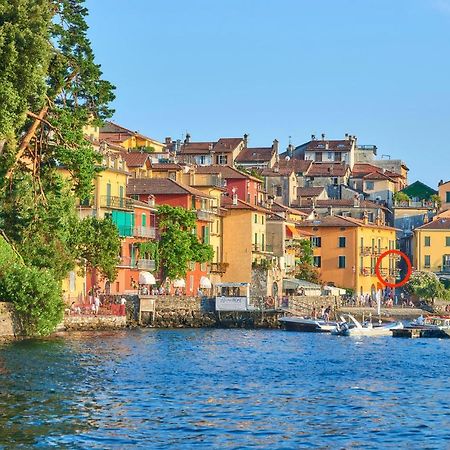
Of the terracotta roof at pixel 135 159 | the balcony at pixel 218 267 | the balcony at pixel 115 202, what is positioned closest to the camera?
the balcony at pixel 115 202

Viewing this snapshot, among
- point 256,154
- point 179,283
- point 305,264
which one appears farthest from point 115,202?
point 256,154

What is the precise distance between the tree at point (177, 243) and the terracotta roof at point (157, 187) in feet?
8.43

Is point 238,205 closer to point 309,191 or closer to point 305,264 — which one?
point 305,264

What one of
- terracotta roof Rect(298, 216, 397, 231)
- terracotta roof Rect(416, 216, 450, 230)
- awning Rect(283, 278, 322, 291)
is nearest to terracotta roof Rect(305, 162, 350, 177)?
terracotta roof Rect(416, 216, 450, 230)

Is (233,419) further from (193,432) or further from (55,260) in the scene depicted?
(55,260)

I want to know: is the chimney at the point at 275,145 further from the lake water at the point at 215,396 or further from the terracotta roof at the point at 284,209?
the lake water at the point at 215,396

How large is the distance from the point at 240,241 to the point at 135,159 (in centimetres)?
1235

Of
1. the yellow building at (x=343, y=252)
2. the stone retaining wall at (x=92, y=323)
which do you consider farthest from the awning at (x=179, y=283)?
the yellow building at (x=343, y=252)

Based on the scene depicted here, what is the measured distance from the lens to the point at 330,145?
176m

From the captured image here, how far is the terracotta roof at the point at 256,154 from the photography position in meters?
164

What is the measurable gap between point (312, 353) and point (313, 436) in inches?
1331

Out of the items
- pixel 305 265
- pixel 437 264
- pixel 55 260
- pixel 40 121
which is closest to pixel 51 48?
pixel 40 121

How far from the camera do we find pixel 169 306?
94312mm

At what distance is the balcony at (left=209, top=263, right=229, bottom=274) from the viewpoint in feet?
372
